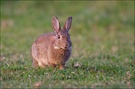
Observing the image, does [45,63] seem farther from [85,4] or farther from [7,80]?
[85,4]

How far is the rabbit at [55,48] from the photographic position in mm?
7309

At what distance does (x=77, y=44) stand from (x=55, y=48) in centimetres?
479

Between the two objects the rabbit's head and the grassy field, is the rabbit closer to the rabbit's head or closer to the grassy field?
the rabbit's head

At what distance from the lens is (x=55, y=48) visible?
746 centimetres

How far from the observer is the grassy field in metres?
6.71

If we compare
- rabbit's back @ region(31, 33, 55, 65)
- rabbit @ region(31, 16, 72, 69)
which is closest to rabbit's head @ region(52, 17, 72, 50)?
rabbit @ region(31, 16, 72, 69)

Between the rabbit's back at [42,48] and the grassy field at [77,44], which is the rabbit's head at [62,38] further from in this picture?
the grassy field at [77,44]

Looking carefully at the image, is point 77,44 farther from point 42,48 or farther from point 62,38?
point 62,38

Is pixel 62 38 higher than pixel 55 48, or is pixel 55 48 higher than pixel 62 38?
pixel 62 38

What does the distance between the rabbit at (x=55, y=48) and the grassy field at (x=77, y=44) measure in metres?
0.21

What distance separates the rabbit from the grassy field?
0.21 metres

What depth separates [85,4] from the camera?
19.6 metres

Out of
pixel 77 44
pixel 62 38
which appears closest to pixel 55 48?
pixel 62 38

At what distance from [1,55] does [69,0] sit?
35.2 ft
